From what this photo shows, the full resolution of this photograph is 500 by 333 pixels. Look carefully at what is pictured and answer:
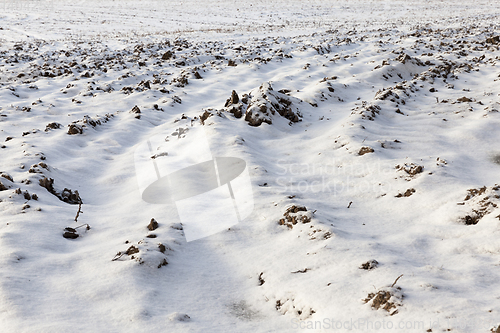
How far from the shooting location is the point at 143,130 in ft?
22.4

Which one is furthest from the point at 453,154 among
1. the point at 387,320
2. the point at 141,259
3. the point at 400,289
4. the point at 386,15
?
the point at 386,15

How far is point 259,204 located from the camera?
4020mm

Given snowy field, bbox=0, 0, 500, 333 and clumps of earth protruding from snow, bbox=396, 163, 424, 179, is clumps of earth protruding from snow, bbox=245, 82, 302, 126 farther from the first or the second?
clumps of earth protruding from snow, bbox=396, 163, 424, 179

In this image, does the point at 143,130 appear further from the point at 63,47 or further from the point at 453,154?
the point at 63,47

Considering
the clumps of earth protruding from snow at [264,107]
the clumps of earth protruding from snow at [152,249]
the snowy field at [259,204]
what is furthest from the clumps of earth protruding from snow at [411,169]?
the clumps of earth protruding from snow at [152,249]

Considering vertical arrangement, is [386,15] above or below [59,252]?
above

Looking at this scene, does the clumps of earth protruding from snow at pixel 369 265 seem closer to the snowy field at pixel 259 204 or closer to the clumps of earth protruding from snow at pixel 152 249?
the snowy field at pixel 259 204

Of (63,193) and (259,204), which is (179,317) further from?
(63,193)

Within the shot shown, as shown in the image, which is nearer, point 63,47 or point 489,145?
point 489,145

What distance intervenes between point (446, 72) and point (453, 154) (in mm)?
5212

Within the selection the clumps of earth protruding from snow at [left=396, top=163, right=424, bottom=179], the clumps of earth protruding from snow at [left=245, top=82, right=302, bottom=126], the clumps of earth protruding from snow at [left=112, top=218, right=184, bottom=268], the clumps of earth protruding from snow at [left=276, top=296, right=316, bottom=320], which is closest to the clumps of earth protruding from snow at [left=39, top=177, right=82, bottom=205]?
the clumps of earth protruding from snow at [left=112, top=218, right=184, bottom=268]

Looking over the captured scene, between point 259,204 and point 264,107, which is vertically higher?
point 264,107

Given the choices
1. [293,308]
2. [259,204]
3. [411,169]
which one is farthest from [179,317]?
[411,169]

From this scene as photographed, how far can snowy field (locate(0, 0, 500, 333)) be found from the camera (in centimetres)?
251
